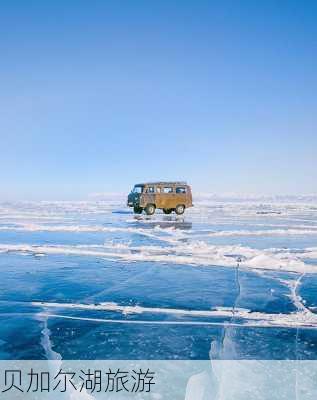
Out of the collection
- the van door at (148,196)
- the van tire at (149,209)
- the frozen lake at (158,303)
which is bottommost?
the frozen lake at (158,303)

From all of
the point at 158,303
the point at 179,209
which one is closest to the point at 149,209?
the point at 179,209

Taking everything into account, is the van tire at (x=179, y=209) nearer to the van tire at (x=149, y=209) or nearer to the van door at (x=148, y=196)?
the van tire at (x=149, y=209)

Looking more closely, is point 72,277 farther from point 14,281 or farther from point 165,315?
point 165,315

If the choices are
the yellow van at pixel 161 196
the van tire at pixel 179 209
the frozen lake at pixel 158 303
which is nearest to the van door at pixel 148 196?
the yellow van at pixel 161 196

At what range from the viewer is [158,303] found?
625cm

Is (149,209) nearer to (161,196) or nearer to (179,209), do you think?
(161,196)

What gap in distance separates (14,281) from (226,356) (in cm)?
497

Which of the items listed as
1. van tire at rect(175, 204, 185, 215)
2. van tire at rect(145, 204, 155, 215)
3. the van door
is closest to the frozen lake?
the van door

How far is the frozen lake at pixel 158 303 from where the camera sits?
175 inches

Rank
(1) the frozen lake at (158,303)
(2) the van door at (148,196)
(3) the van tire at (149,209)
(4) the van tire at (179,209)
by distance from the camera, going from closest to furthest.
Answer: (1) the frozen lake at (158,303)
(2) the van door at (148,196)
(3) the van tire at (149,209)
(4) the van tire at (179,209)

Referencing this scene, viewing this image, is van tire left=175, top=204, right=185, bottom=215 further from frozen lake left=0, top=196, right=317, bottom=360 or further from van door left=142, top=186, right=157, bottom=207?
frozen lake left=0, top=196, right=317, bottom=360

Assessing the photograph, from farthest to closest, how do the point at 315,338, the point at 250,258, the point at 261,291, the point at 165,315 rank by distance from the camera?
1. the point at 250,258
2. the point at 261,291
3. the point at 165,315
4. the point at 315,338

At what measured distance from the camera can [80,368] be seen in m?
3.91

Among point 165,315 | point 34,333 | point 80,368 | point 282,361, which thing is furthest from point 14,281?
point 282,361
